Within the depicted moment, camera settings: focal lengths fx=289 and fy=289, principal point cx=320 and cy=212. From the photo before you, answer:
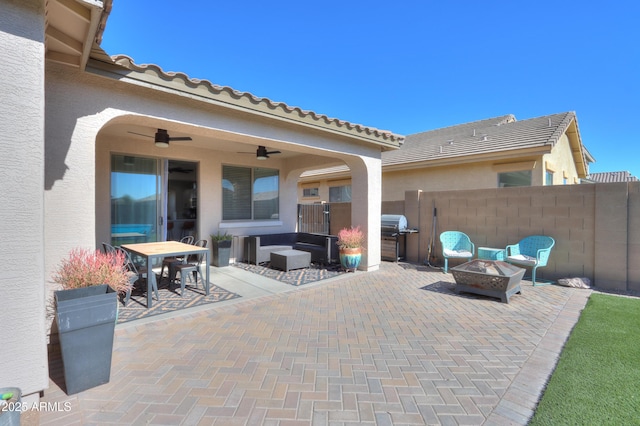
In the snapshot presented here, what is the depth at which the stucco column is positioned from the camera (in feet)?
24.2

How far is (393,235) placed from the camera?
8773 mm

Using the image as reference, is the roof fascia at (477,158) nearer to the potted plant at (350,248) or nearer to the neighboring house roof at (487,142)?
the neighboring house roof at (487,142)

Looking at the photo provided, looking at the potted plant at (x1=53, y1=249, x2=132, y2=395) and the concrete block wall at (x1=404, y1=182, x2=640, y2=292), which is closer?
the potted plant at (x1=53, y1=249, x2=132, y2=395)

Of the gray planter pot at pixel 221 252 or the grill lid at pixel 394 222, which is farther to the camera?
the grill lid at pixel 394 222

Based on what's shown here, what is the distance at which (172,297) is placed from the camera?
205 inches

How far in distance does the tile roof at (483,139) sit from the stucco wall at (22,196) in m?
11.5

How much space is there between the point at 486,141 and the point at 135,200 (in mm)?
12195

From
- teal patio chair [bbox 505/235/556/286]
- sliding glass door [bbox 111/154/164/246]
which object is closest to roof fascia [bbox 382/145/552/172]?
teal patio chair [bbox 505/235/556/286]

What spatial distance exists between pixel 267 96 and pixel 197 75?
1188 mm

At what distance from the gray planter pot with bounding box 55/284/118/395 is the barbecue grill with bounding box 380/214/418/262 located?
24.2 feet

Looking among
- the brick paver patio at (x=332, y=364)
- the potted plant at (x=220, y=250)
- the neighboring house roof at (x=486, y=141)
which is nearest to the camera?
the brick paver patio at (x=332, y=364)

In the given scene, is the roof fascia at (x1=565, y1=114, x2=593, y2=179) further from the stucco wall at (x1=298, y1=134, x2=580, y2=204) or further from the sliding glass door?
the sliding glass door

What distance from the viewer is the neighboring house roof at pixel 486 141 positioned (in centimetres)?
989

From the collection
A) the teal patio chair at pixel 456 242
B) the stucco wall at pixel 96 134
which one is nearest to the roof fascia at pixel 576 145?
the teal patio chair at pixel 456 242
